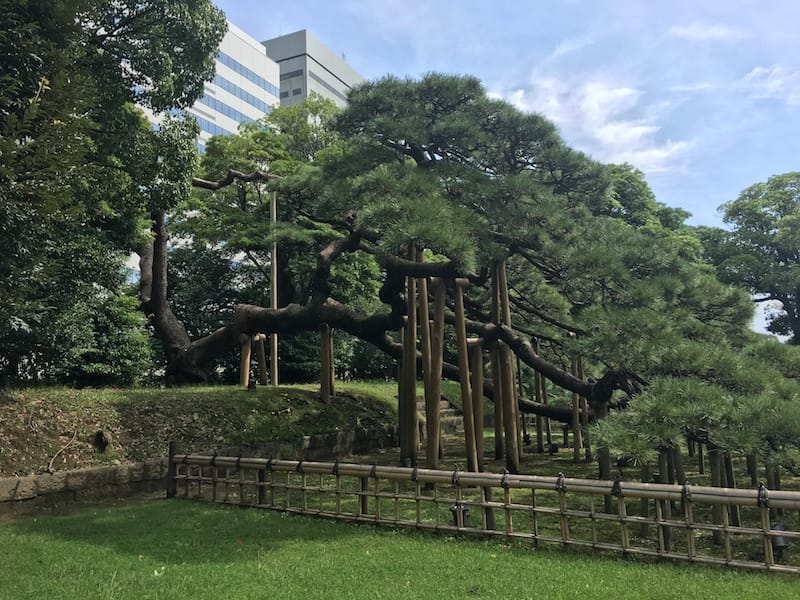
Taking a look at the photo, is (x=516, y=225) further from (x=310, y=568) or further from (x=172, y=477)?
(x=172, y=477)

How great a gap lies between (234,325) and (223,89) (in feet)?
103

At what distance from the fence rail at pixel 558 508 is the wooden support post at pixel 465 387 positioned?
0.54 meters

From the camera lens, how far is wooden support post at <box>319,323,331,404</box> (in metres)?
12.2

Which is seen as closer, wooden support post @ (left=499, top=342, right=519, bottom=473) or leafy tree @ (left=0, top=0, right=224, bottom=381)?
leafy tree @ (left=0, top=0, right=224, bottom=381)

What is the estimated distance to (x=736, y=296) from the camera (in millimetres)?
7254

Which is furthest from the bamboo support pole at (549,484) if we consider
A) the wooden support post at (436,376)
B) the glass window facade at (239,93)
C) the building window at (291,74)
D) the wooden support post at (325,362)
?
the building window at (291,74)

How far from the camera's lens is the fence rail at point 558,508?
439cm

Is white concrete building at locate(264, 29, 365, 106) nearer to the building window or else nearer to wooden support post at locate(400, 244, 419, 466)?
the building window

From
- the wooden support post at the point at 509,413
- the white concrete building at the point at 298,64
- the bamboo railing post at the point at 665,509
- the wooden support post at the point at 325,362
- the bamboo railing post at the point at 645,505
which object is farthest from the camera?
the white concrete building at the point at 298,64

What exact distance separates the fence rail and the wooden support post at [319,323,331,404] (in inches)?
167

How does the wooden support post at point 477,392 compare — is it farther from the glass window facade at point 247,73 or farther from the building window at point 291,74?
the building window at point 291,74

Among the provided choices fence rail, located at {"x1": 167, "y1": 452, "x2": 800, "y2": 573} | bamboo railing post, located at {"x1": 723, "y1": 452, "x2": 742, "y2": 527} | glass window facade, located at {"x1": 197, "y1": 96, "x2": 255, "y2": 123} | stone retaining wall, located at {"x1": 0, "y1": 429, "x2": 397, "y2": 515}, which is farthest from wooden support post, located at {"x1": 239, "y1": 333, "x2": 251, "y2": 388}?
glass window facade, located at {"x1": 197, "y1": 96, "x2": 255, "y2": 123}

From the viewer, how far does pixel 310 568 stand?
4.43 meters

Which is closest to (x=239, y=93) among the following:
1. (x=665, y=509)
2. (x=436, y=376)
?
(x=436, y=376)
